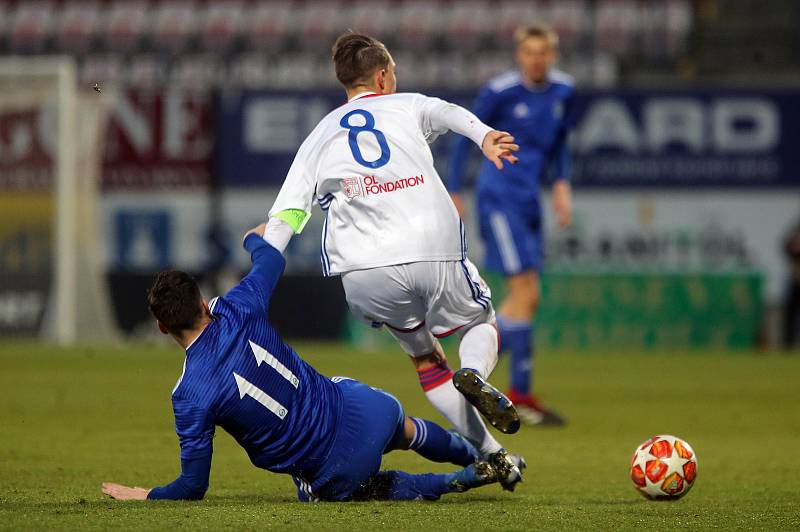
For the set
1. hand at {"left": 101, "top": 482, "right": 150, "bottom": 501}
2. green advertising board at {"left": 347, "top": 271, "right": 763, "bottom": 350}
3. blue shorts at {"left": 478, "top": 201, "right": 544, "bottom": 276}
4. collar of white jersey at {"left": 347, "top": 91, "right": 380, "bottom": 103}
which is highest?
collar of white jersey at {"left": 347, "top": 91, "right": 380, "bottom": 103}

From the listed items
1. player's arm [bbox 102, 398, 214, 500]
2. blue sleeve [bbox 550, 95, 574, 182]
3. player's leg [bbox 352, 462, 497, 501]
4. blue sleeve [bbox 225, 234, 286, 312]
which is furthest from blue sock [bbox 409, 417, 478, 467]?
blue sleeve [bbox 550, 95, 574, 182]

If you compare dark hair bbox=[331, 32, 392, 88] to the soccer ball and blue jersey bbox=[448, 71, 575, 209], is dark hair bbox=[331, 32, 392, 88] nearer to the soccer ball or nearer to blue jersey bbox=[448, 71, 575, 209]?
the soccer ball

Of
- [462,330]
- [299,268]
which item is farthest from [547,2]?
[462,330]

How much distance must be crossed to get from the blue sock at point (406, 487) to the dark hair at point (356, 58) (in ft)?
4.91

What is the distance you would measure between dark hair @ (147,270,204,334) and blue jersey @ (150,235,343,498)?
0.10 metres

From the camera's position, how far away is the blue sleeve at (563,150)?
845 centimetres

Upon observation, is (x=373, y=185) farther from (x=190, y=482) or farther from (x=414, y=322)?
(x=190, y=482)

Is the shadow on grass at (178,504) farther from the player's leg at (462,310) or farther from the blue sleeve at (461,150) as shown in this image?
the blue sleeve at (461,150)

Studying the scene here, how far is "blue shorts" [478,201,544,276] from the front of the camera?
8164 mm

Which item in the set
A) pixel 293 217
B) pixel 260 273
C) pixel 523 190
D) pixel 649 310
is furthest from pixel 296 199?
pixel 649 310

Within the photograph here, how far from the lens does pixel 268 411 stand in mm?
4512

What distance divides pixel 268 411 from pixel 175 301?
19.4 inches

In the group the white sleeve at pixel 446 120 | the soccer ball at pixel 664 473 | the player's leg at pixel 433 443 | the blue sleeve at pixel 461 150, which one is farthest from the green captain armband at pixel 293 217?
the blue sleeve at pixel 461 150

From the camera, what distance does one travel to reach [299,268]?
1564 centimetres
